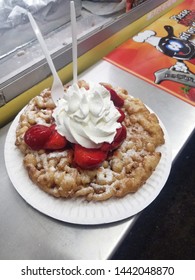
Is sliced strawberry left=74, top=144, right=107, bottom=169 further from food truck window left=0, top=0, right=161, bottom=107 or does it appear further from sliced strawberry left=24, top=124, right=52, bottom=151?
food truck window left=0, top=0, right=161, bottom=107

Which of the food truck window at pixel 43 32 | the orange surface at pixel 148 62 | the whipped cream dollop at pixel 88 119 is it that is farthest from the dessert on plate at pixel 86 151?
the orange surface at pixel 148 62

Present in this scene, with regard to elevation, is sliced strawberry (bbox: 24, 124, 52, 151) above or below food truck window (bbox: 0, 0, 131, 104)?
below

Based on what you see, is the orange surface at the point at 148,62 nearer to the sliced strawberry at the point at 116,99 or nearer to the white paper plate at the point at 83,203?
the sliced strawberry at the point at 116,99

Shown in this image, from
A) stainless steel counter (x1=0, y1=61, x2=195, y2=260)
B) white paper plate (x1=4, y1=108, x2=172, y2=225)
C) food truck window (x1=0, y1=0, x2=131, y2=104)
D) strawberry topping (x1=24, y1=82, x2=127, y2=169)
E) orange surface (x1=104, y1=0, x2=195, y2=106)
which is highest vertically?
food truck window (x1=0, y1=0, x2=131, y2=104)

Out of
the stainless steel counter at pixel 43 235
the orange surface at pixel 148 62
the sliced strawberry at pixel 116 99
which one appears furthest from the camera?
the orange surface at pixel 148 62

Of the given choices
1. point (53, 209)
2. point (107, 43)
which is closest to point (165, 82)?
point (107, 43)

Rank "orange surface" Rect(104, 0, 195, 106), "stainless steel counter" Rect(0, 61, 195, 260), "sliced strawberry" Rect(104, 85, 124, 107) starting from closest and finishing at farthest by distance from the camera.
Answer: "stainless steel counter" Rect(0, 61, 195, 260)
"sliced strawberry" Rect(104, 85, 124, 107)
"orange surface" Rect(104, 0, 195, 106)

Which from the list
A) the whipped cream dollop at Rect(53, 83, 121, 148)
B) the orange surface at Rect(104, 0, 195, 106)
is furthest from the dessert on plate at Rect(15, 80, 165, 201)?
the orange surface at Rect(104, 0, 195, 106)

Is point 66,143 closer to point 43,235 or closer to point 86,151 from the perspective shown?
point 86,151
